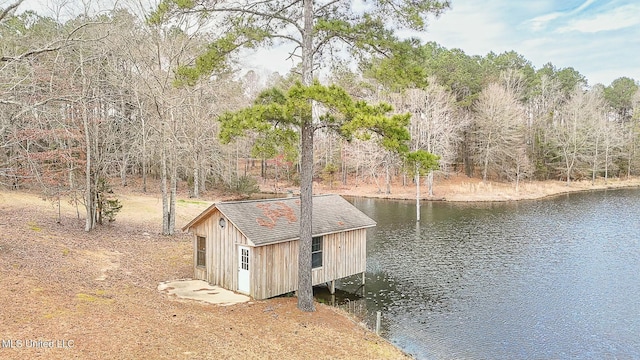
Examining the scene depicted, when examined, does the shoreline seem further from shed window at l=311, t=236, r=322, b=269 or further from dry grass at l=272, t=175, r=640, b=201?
shed window at l=311, t=236, r=322, b=269

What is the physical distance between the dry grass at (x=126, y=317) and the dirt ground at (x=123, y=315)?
2 cm

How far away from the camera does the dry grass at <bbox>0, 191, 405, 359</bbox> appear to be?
9.64 m

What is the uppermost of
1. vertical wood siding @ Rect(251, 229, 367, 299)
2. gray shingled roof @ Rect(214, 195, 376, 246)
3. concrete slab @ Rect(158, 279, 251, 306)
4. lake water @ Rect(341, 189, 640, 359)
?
gray shingled roof @ Rect(214, 195, 376, 246)

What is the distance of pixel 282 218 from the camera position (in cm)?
1603

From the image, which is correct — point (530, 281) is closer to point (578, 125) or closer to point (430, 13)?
point (430, 13)

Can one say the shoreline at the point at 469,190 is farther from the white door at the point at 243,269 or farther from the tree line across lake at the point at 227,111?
the white door at the point at 243,269

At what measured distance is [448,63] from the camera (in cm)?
5091

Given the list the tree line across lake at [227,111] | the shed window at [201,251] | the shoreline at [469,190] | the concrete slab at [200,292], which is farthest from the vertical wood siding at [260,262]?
the shoreline at [469,190]

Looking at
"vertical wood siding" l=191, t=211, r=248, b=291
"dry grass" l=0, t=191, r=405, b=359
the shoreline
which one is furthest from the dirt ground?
the shoreline

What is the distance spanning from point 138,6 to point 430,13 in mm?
14813

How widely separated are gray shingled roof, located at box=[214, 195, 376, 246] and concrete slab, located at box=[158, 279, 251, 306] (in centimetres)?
205

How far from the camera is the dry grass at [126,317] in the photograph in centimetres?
964

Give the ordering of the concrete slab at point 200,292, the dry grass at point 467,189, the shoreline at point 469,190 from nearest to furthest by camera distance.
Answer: the concrete slab at point 200,292
the shoreline at point 469,190
the dry grass at point 467,189

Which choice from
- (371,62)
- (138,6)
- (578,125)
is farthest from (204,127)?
(578,125)
